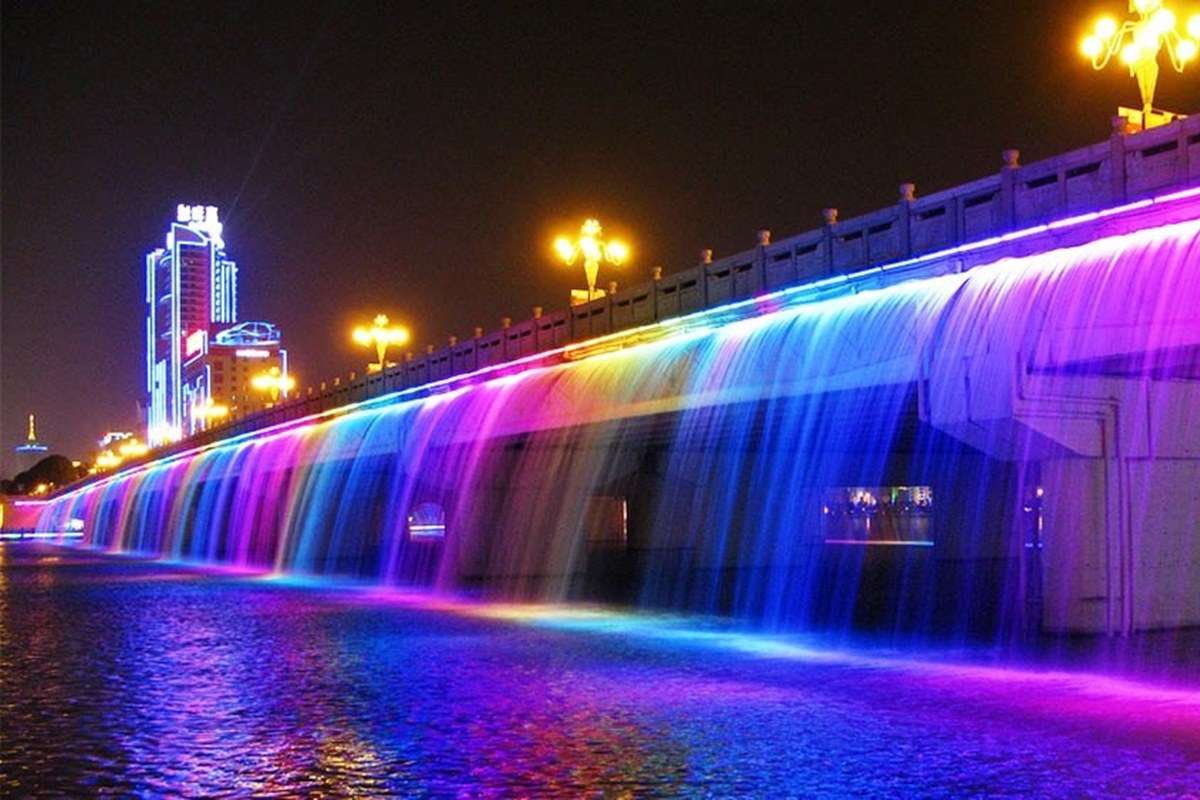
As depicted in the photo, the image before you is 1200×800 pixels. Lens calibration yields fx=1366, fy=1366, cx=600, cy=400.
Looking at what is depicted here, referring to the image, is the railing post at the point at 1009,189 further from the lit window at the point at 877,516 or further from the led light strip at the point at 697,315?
the lit window at the point at 877,516

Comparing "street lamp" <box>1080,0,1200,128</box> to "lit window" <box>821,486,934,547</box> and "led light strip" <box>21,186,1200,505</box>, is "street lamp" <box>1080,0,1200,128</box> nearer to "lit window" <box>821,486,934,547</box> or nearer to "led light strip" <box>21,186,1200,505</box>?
"led light strip" <box>21,186,1200,505</box>

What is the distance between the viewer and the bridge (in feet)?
63.3

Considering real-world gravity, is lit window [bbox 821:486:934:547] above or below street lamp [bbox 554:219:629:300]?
below

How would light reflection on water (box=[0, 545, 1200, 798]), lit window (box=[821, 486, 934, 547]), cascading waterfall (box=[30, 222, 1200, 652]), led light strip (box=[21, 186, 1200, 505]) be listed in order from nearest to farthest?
light reflection on water (box=[0, 545, 1200, 798])
led light strip (box=[21, 186, 1200, 505])
cascading waterfall (box=[30, 222, 1200, 652])
lit window (box=[821, 486, 934, 547])

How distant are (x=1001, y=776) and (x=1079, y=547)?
1062 cm

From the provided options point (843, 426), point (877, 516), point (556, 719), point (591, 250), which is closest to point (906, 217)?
point (843, 426)

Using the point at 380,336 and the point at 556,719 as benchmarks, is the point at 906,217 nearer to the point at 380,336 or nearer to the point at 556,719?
the point at 556,719

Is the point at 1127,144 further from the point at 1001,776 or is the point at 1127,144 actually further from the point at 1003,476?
the point at 1003,476

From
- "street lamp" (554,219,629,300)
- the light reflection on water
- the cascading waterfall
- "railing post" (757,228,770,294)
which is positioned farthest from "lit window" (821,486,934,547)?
the light reflection on water

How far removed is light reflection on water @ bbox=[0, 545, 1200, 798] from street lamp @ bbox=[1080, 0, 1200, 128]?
33.5ft

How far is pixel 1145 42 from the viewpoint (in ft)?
72.3

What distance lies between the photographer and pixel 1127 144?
18328 mm

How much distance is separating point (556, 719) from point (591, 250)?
25.6m

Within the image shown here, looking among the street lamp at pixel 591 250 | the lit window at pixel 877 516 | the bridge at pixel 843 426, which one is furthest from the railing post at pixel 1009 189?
the lit window at pixel 877 516
